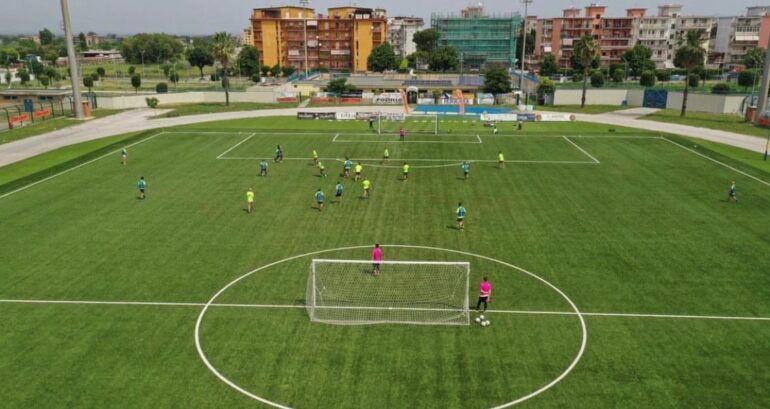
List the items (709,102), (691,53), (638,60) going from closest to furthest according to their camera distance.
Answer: (691,53)
(709,102)
(638,60)

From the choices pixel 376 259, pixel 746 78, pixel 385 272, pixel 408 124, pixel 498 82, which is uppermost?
pixel 746 78

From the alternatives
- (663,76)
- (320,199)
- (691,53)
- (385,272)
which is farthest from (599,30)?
A: (385,272)

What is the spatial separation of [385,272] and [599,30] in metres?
184

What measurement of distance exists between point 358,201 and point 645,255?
20.7 metres

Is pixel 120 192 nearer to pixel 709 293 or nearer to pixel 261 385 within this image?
pixel 261 385

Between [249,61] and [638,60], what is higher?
[638,60]

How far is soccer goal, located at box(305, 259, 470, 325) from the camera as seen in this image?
24766 mm

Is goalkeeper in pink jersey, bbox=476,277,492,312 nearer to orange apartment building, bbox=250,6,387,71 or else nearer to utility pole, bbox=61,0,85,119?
utility pole, bbox=61,0,85,119

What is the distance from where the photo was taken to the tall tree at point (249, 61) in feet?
563

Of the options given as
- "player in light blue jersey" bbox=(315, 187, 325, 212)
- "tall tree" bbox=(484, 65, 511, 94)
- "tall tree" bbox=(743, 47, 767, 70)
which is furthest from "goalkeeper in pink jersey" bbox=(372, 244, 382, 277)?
"tall tree" bbox=(743, 47, 767, 70)

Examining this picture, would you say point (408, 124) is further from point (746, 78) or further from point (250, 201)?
point (746, 78)

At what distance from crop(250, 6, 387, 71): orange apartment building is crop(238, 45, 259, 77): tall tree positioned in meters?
10.8

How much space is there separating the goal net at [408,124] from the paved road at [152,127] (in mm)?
19661

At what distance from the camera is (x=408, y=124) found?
83.6 meters
